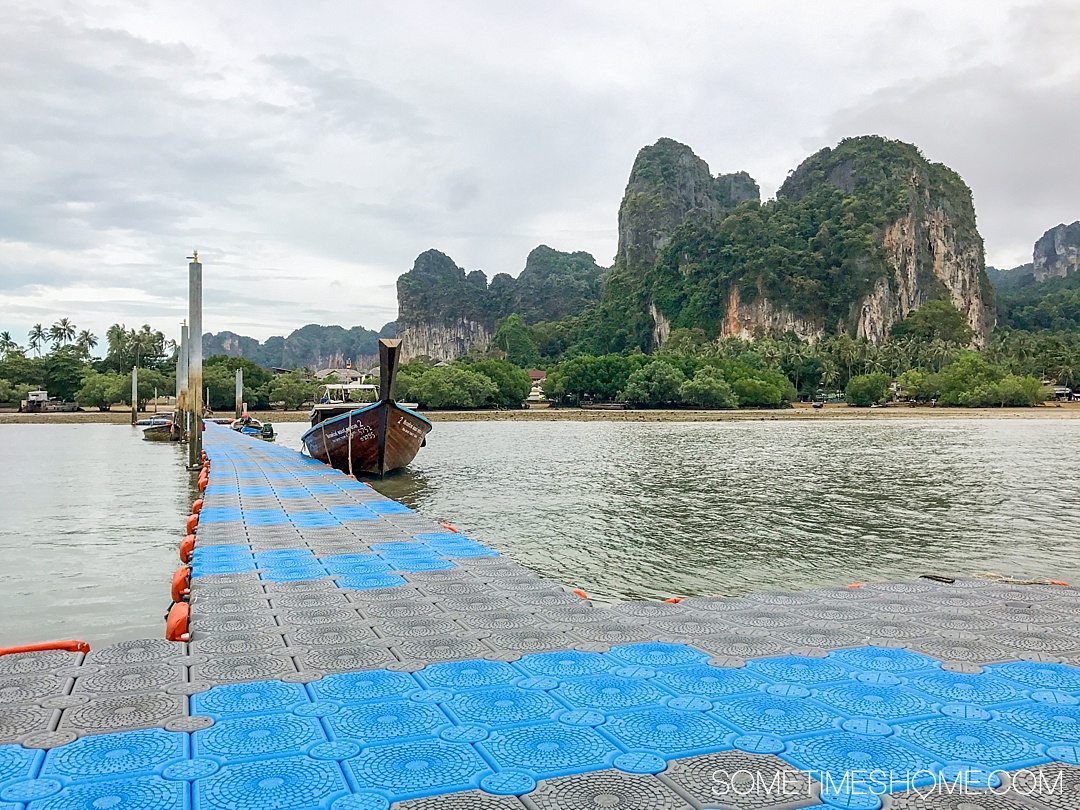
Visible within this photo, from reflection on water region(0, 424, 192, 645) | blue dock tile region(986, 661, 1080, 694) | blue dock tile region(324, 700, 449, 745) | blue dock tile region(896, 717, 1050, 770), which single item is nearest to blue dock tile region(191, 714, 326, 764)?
blue dock tile region(324, 700, 449, 745)

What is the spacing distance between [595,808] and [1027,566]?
10207 mm

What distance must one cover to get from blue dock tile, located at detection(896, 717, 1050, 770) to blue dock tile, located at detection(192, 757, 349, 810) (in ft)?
8.47

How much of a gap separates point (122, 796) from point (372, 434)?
19299mm

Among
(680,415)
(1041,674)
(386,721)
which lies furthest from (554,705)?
(680,415)

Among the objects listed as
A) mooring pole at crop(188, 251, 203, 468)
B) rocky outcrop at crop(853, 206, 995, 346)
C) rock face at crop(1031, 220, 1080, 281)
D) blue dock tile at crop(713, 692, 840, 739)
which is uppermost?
rock face at crop(1031, 220, 1080, 281)

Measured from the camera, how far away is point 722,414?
69.8 meters

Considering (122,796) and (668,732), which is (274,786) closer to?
(122,796)

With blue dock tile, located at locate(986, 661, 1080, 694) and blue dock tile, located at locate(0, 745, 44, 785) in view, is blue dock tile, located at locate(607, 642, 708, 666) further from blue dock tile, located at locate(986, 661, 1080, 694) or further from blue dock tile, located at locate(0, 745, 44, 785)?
blue dock tile, located at locate(0, 745, 44, 785)

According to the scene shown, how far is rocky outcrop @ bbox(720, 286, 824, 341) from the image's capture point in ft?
378

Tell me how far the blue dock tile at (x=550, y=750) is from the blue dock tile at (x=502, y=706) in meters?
0.12

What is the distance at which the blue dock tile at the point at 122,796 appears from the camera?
3.27 m

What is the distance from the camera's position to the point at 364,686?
4676 millimetres

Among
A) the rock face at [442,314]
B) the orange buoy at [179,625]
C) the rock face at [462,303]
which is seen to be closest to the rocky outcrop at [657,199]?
the rock face at [462,303]

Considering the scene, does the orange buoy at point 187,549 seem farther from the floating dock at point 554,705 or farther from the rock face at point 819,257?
the rock face at point 819,257
